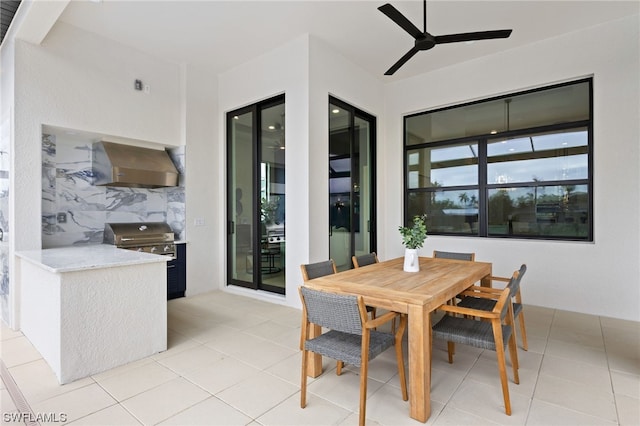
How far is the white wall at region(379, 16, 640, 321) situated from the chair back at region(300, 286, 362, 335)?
3534mm

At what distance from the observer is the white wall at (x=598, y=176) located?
3703 millimetres

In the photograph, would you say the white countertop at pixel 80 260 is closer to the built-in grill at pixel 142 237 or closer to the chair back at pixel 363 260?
the built-in grill at pixel 142 237

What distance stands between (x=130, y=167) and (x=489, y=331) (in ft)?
13.8

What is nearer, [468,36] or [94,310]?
[94,310]

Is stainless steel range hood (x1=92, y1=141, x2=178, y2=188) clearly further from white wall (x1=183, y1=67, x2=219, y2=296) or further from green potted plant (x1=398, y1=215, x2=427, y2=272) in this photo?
green potted plant (x1=398, y1=215, x2=427, y2=272)

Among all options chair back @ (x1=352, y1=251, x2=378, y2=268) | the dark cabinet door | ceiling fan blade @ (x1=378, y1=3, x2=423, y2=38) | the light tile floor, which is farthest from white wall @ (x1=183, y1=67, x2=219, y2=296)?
ceiling fan blade @ (x1=378, y1=3, x2=423, y2=38)

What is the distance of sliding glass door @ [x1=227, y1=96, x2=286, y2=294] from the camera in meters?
4.60

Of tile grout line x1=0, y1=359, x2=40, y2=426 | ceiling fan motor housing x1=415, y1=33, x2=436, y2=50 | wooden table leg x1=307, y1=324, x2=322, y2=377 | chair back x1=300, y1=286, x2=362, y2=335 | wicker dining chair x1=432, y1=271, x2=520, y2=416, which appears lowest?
tile grout line x1=0, y1=359, x2=40, y2=426

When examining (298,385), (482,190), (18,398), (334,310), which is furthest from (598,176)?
(18,398)

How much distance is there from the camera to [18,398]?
2.19m

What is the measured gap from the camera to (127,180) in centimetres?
409

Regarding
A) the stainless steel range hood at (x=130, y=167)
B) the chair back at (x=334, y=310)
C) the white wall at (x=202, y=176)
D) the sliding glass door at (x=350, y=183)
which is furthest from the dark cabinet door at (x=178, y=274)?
the chair back at (x=334, y=310)

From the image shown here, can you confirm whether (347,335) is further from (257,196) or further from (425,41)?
(257,196)

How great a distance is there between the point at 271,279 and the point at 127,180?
2.23 meters
